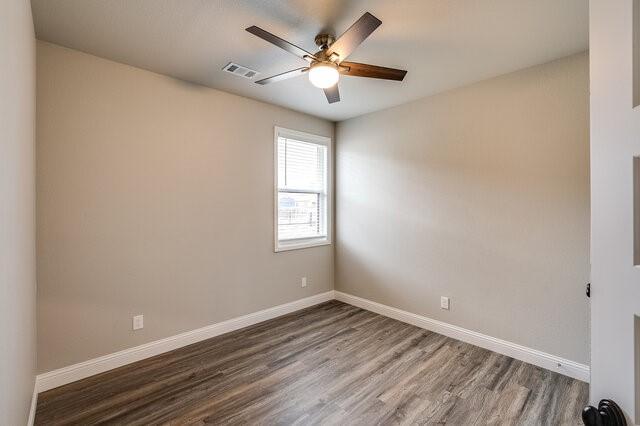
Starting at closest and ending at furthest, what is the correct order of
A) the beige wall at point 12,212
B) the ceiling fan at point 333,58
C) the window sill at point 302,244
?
the beige wall at point 12,212 → the ceiling fan at point 333,58 → the window sill at point 302,244

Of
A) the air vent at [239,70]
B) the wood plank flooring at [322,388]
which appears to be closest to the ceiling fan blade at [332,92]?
the air vent at [239,70]

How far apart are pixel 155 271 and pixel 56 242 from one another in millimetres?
746

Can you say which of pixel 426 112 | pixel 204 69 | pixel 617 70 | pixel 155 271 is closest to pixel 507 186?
pixel 426 112

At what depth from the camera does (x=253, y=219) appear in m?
3.42

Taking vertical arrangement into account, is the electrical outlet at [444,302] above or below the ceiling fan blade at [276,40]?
below

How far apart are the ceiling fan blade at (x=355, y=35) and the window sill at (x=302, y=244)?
2.28 metres

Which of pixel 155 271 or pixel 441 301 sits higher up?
Result: pixel 155 271

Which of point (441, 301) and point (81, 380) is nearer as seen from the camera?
point (81, 380)

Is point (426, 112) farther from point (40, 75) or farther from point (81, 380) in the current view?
point (81, 380)

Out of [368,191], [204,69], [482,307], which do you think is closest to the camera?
[204,69]

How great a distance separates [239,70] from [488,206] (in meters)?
2.58

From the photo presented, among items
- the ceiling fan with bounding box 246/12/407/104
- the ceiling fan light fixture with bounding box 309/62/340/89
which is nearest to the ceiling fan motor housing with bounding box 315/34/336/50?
the ceiling fan with bounding box 246/12/407/104

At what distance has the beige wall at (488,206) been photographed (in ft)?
7.89

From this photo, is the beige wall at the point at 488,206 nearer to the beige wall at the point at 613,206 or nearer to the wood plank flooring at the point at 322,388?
the wood plank flooring at the point at 322,388
